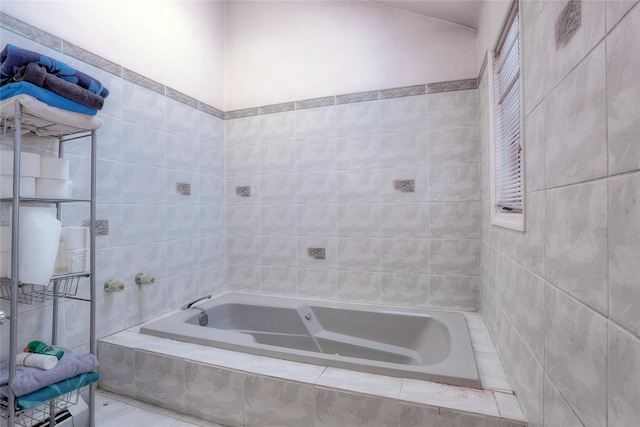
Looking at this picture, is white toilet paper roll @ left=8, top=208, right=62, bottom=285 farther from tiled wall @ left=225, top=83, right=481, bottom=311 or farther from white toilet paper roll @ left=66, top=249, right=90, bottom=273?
tiled wall @ left=225, top=83, right=481, bottom=311

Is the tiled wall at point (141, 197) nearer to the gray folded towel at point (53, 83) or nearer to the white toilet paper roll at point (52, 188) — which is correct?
the white toilet paper roll at point (52, 188)

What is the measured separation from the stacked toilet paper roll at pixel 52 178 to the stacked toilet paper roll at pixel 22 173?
0.02 metres

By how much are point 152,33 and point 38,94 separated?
3.89ft

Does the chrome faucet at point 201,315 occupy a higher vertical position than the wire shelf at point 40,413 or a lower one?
higher

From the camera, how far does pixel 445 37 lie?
2018 millimetres

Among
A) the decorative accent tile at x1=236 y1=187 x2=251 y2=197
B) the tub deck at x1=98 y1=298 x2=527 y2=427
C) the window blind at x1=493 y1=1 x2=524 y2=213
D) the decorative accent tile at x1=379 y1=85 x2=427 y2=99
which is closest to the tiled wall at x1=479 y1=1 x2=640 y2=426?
the tub deck at x1=98 y1=298 x2=527 y2=427

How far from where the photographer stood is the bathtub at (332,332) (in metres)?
1.40

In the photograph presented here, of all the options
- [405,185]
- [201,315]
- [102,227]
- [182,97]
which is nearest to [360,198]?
[405,185]

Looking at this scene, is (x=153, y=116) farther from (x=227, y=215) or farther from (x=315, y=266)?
(x=315, y=266)

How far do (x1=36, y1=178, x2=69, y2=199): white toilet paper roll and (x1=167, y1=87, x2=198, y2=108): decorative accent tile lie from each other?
1090 mm

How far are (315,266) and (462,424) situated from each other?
1445 mm

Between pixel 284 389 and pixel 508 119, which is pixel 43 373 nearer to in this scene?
pixel 284 389

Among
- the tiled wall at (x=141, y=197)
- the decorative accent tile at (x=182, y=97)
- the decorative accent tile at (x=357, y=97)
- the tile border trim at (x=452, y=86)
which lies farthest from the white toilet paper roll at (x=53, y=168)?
the tile border trim at (x=452, y=86)

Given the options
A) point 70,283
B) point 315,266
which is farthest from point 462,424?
point 70,283
